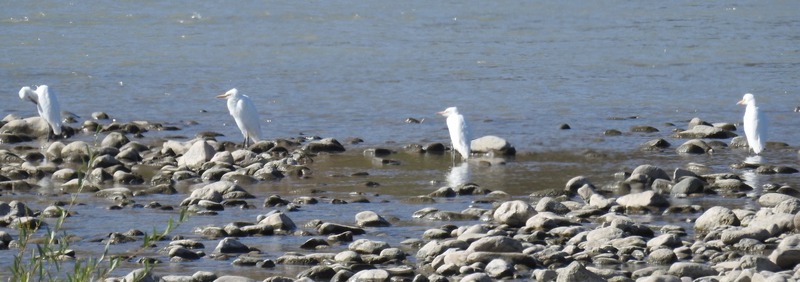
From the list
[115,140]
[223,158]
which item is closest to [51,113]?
[115,140]

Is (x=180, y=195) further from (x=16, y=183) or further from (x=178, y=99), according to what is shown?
(x=178, y=99)

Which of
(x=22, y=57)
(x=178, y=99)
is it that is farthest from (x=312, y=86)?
(x=22, y=57)

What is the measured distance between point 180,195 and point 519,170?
3.98m

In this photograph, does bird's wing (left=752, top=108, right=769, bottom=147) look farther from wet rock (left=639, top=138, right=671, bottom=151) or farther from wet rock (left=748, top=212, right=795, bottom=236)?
wet rock (left=748, top=212, right=795, bottom=236)

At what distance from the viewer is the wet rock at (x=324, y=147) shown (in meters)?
16.0

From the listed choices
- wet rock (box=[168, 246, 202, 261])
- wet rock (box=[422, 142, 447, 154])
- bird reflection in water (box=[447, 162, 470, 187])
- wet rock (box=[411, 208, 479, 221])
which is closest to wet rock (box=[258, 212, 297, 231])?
wet rock (box=[168, 246, 202, 261])

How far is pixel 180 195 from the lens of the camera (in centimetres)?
1273

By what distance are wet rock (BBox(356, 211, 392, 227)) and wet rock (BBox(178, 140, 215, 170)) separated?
4007mm

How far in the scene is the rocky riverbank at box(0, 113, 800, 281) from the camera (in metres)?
8.67

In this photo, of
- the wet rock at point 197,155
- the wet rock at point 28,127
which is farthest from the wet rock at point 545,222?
the wet rock at point 28,127

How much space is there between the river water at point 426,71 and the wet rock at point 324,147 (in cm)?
42

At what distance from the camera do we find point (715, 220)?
34.1ft

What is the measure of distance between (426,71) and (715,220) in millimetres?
17263

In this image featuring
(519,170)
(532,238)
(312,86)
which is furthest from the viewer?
(312,86)
